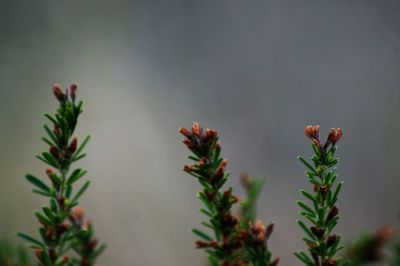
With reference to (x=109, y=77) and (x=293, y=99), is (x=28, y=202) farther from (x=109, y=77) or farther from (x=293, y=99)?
(x=293, y=99)

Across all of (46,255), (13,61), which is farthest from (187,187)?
(46,255)

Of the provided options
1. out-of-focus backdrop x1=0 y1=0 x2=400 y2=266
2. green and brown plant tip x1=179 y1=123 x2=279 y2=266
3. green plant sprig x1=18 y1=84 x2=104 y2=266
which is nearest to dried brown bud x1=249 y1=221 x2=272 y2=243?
green and brown plant tip x1=179 y1=123 x2=279 y2=266

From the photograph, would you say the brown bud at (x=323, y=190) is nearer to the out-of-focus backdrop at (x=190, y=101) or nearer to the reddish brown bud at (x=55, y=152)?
the reddish brown bud at (x=55, y=152)

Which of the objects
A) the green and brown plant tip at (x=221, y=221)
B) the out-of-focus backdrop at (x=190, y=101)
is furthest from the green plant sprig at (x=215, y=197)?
the out-of-focus backdrop at (x=190, y=101)

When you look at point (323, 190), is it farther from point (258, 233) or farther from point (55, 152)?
point (55, 152)

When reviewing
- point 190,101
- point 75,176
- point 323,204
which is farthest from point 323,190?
point 190,101

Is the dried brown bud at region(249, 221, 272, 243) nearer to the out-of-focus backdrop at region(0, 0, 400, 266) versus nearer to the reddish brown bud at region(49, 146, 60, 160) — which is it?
the reddish brown bud at region(49, 146, 60, 160)
